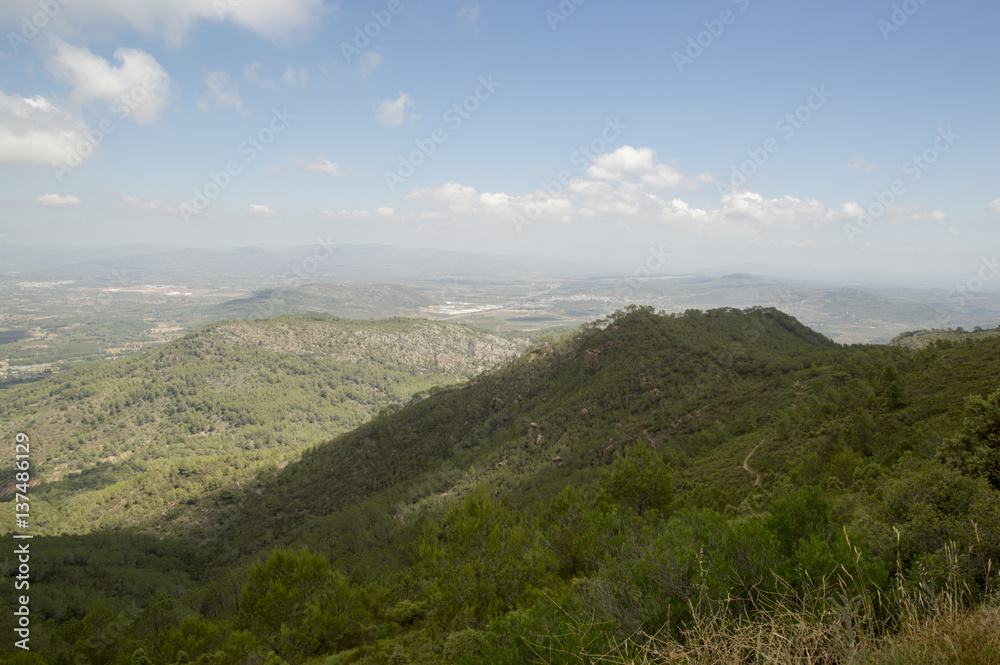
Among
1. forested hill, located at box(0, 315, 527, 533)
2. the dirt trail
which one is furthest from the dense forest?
forested hill, located at box(0, 315, 527, 533)

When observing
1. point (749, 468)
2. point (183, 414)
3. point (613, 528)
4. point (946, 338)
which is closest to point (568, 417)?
point (749, 468)

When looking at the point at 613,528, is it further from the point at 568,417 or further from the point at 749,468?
the point at 568,417

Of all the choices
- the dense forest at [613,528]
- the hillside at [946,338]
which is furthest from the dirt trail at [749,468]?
the hillside at [946,338]

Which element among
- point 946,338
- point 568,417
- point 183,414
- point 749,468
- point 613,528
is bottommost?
point 183,414

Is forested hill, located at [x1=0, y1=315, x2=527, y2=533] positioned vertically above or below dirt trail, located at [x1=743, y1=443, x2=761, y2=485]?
below

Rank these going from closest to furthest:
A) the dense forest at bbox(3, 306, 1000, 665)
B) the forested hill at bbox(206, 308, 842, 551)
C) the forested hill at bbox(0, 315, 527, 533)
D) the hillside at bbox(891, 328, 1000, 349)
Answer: the dense forest at bbox(3, 306, 1000, 665)
the hillside at bbox(891, 328, 1000, 349)
the forested hill at bbox(206, 308, 842, 551)
the forested hill at bbox(0, 315, 527, 533)

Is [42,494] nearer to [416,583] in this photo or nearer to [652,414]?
[416,583]

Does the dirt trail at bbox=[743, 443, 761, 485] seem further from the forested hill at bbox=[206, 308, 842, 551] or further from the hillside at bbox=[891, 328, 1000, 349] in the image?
A: the hillside at bbox=[891, 328, 1000, 349]
